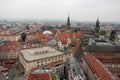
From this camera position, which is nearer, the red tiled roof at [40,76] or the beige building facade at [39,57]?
the red tiled roof at [40,76]

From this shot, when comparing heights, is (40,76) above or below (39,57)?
above

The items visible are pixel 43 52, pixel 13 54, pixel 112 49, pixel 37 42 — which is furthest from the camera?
pixel 37 42

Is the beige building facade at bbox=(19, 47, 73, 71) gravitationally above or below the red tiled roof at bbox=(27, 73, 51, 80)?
below

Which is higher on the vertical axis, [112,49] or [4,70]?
[112,49]

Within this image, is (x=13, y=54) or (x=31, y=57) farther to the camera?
(x=13, y=54)

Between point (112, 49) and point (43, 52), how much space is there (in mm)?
16786

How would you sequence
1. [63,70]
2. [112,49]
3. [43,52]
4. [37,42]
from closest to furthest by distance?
[63,70] → [43,52] → [112,49] → [37,42]

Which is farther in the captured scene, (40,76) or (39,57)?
(39,57)

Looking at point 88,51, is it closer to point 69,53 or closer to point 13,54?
point 69,53

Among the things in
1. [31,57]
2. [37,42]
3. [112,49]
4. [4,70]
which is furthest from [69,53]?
[37,42]

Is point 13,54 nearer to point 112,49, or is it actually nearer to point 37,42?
point 37,42

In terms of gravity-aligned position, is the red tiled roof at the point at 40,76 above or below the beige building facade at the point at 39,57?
above

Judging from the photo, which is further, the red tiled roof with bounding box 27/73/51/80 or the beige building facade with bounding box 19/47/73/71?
the beige building facade with bounding box 19/47/73/71

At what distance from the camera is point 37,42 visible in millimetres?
52344
